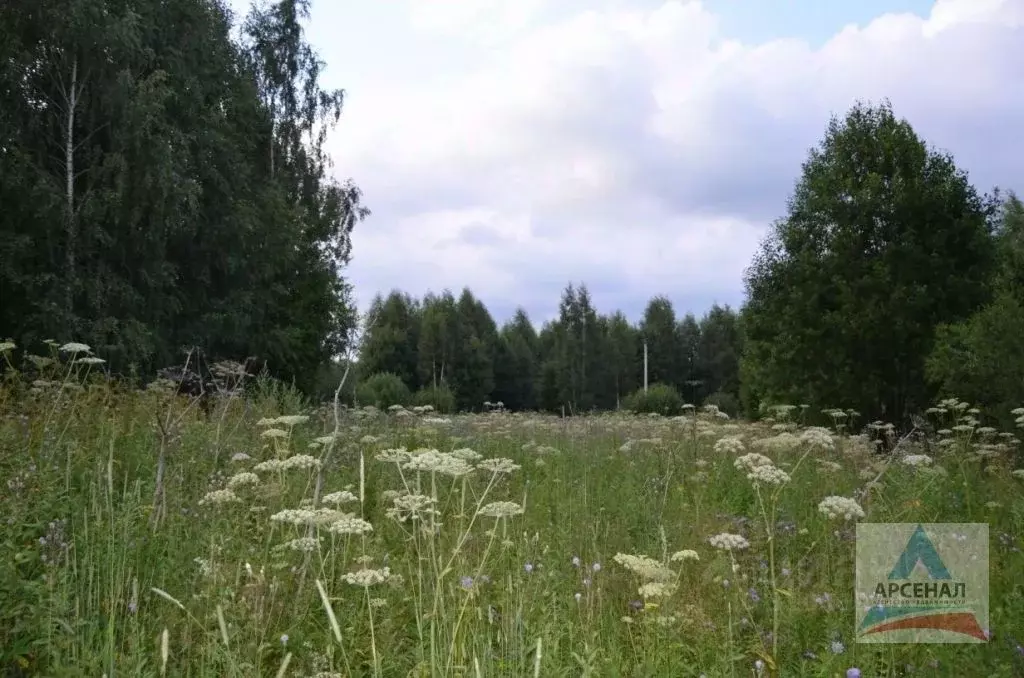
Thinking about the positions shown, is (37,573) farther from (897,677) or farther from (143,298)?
(143,298)

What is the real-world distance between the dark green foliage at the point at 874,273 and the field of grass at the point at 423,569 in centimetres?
1164

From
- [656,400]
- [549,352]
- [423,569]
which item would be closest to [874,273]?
[423,569]

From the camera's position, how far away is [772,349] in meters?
18.4

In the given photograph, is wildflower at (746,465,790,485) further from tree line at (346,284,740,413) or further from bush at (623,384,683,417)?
tree line at (346,284,740,413)

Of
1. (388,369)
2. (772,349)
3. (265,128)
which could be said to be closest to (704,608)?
(772,349)

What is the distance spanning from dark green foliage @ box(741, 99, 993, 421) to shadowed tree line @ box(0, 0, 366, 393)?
14.3 metres

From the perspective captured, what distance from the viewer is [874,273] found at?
1689 cm

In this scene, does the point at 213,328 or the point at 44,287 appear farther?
the point at 213,328

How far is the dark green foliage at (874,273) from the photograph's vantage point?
16594 millimetres

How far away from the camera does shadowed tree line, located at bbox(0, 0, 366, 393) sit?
50.3 ft

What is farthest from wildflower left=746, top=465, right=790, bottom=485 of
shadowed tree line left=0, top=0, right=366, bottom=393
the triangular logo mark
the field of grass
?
shadowed tree line left=0, top=0, right=366, bottom=393

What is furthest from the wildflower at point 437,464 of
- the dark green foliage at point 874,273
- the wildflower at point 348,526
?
the dark green foliage at point 874,273

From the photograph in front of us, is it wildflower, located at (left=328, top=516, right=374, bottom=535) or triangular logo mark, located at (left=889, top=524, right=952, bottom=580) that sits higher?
wildflower, located at (left=328, top=516, right=374, bottom=535)

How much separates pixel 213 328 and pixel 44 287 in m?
4.20
